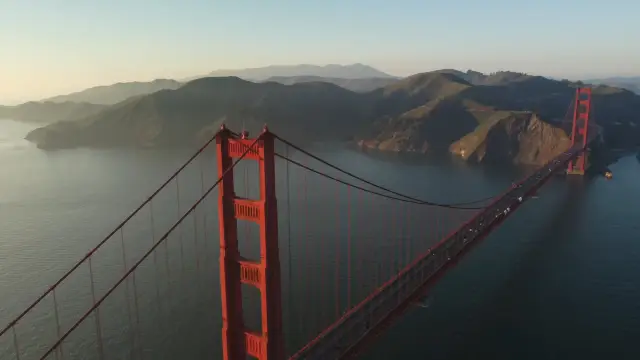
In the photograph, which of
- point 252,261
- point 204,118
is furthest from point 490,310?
point 204,118

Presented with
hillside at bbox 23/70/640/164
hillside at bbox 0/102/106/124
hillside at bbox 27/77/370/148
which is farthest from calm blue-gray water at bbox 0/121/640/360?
hillside at bbox 0/102/106/124

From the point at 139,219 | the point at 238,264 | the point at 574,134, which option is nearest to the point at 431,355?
the point at 238,264

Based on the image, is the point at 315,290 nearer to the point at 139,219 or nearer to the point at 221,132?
the point at 221,132

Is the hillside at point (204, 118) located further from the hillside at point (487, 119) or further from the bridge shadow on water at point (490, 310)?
the bridge shadow on water at point (490, 310)

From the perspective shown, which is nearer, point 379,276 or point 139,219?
point 379,276

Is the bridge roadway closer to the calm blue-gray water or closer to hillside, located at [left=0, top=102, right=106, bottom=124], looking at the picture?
the calm blue-gray water

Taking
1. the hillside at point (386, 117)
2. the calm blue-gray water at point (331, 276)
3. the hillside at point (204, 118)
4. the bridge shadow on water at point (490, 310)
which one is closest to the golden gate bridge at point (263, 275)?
the calm blue-gray water at point (331, 276)
